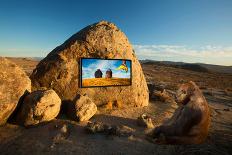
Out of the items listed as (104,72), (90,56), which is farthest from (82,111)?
(90,56)

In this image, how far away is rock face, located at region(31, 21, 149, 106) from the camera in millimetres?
9570

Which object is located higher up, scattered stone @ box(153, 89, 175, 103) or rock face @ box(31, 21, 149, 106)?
rock face @ box(31, 21, 149, 106)

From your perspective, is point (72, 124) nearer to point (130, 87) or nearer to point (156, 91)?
point (130, 87)

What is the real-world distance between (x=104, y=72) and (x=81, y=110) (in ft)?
9.04

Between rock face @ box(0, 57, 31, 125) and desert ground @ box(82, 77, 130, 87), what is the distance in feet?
8.80

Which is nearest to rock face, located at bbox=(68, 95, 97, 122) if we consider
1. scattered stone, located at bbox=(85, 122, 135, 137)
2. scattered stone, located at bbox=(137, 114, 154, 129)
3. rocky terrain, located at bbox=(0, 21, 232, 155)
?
rocky terrain, located at bbox=(0, 21, 232, 155)

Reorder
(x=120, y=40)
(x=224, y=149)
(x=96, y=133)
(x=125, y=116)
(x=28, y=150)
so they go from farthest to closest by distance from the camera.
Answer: (x=120, y=40) < (x=125, y=116) < (x=96, y=133) < (x=224, y=149) < (x=28, y=150)

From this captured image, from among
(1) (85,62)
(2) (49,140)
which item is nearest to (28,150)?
(2) (49,140)

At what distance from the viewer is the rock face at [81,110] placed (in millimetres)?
8065

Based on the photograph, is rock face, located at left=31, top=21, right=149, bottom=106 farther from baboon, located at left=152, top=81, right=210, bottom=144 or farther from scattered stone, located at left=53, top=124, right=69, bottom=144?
baboon, located at left=152, top=81, right=210, bottom=144

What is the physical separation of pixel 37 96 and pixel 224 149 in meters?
6.84

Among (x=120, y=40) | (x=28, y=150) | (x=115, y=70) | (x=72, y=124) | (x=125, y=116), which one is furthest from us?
(x=120, y=40)

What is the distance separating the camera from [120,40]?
37.6 feet

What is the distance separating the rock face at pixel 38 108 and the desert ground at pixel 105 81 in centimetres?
216
